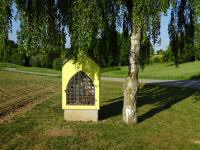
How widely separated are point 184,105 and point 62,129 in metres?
8.60

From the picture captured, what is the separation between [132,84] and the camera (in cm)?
1424

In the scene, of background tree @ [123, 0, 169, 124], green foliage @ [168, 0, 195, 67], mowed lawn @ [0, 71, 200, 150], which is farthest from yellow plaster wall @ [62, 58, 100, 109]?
green foliage @ [168, 0, 195, 67]

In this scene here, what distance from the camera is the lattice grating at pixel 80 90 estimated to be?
47.9ft

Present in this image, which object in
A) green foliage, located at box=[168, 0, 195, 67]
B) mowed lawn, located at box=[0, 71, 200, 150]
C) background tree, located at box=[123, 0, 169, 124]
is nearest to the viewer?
mowed lawn, located at box=[0, 71, 200, 150]

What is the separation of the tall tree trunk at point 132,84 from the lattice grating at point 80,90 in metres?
1.09

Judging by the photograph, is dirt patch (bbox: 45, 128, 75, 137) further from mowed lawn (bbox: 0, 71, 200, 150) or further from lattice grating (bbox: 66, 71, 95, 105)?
lattice grating (bbox: 66, 71, 95, 105)

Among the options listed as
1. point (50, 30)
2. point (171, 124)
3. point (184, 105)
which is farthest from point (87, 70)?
point (184, 105)

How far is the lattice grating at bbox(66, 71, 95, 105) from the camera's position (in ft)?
47.9

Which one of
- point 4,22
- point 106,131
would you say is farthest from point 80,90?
point 4,22

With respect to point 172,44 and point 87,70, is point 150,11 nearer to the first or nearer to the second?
point 87,70

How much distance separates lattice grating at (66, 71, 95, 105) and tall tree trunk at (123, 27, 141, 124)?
1.09m

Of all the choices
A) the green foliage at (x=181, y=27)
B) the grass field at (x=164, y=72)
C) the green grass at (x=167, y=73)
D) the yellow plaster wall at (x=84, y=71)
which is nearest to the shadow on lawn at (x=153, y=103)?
the yellow plaster wall at (x=84, y=71)

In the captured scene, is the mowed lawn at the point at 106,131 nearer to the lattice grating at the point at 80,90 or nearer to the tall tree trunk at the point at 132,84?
the tall tree trunk at the point at 132,84

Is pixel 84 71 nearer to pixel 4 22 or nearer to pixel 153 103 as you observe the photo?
pixel 4 22
